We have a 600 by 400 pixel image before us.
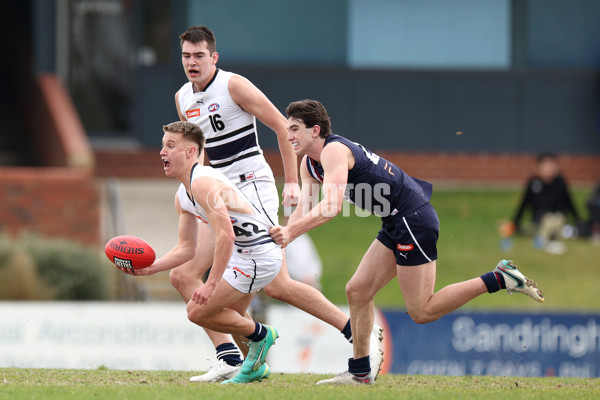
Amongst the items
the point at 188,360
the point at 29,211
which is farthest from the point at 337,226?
the point at 188,360

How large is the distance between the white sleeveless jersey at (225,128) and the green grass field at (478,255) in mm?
7563

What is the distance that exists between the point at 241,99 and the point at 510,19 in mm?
14066

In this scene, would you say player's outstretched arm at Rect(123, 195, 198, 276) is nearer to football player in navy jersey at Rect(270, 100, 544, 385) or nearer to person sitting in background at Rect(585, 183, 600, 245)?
football player in navy jersey at Rect(270, 100, 544, 385)

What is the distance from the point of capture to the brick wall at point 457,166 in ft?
67.3

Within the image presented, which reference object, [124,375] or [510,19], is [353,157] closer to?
[124,375]

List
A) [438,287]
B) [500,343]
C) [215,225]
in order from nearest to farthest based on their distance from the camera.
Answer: [215,225], [500,343], [438,287]

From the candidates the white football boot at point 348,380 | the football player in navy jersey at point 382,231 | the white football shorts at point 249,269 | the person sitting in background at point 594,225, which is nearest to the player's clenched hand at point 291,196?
the football player in navy jersey at point 382,231

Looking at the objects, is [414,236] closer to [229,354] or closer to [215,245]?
[215,245]

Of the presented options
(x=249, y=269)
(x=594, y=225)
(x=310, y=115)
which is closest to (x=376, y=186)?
(x=310, y=115)

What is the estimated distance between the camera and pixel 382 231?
312 inches

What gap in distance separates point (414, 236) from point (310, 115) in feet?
3.90

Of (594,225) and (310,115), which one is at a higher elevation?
(310,115)

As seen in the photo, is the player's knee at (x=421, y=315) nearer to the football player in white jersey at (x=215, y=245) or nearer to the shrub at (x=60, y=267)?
the football player in white jersey at (x=215, y=245)

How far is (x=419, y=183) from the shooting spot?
26.6 feet
